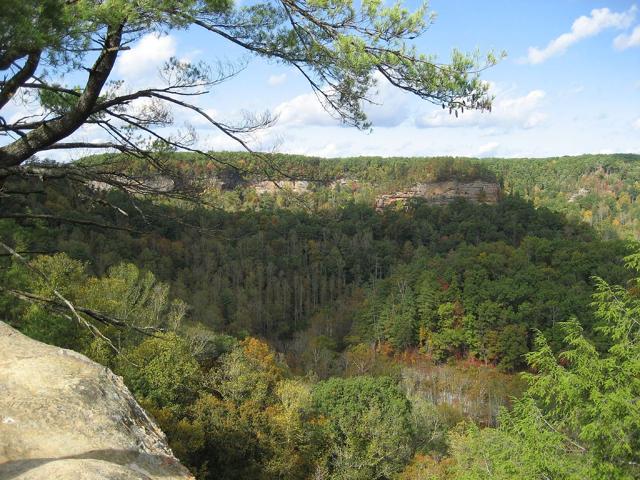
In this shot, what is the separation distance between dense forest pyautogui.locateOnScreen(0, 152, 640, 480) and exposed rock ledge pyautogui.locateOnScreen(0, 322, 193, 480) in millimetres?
659

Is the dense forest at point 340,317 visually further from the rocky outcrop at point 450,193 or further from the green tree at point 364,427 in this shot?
the rocky outcrop at point 450,193

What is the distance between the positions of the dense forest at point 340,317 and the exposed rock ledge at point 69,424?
2.16 feet

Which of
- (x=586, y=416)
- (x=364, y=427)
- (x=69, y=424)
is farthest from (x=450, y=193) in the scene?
(x=69, y=424)

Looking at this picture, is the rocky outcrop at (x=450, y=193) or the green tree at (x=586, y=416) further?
the rocky outcrop at (x=450, y=193)

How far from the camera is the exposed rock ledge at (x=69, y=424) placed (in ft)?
11.3

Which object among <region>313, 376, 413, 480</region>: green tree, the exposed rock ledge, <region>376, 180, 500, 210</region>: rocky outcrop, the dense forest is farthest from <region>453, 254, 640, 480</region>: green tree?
<region>376, 180, 500, 210</region>: rocky outcrop

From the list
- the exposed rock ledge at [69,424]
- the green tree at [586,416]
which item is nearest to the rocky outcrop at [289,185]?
the exposed rock ledge at [69,424]

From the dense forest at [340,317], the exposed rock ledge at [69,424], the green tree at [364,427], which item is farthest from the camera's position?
the green tree at [364,427]

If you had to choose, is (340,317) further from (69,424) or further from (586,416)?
(69,424)

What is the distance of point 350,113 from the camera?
4.73m

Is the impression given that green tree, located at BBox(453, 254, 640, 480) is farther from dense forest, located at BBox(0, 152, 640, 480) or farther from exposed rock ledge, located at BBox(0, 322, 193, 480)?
exposed rock ledge, located at BBox(0, 322, 193, 480)

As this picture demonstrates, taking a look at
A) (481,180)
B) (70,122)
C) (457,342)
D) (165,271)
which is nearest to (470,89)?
(70,122)

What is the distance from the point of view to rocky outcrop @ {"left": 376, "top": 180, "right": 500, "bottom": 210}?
95.1 meters

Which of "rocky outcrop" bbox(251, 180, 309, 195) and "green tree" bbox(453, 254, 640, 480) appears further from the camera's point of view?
"green tree" bbox(453, 254, 640, 480)
